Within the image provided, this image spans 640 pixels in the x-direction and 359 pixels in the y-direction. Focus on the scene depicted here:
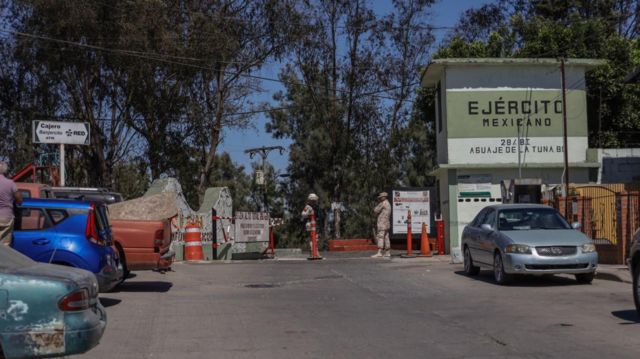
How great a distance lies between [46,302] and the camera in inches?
244

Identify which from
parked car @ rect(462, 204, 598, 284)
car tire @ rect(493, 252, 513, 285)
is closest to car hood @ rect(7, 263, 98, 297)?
parked car @ rect(462, 204, 598, 284)

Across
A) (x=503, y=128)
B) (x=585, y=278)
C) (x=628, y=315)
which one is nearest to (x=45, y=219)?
(x=628, y=315)

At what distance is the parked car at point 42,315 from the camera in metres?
6.05

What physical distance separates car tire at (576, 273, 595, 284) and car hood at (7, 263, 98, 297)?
10.4 m

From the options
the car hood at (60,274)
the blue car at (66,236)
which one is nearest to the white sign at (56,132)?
the blue car at (66,236)

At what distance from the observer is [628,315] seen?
420 inches

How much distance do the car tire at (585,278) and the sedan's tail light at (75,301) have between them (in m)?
10.6

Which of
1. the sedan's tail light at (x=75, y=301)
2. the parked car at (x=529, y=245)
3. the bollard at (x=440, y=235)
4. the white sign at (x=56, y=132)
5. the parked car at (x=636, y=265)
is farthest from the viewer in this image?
the bollard at (x=440, y=235)

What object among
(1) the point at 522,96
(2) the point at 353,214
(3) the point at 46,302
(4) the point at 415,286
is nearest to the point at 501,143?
(1) the point at 522,96

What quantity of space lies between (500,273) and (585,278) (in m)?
1.58

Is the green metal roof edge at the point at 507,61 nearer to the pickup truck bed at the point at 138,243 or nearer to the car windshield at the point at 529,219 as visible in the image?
the car windshield at the point at 529,219

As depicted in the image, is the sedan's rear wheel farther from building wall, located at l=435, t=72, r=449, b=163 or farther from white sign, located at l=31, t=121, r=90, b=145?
building wall, located at l=435, t=72, r=449, b=163

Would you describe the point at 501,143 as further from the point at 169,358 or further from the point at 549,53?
the point at 169,358

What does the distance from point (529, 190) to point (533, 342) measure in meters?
17.0
